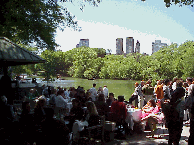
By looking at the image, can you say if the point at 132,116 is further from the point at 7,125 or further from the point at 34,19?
the point at 34,19

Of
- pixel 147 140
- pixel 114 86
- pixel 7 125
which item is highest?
pixel 7 125

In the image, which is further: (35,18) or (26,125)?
(35,18)

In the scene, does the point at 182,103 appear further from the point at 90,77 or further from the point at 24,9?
the point at 90,77

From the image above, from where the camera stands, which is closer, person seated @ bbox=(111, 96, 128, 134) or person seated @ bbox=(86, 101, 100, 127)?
person seated @ bbox=(86, 101, 100, 127)

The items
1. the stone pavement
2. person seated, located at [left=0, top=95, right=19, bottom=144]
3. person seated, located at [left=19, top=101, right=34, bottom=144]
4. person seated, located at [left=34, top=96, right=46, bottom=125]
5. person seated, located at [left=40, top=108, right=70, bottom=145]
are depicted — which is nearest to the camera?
person seated, located at [left=40, top=108, right=70, bottom=145]

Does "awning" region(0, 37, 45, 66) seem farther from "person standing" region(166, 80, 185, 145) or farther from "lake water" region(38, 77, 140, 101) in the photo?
"lake water" region(38, 77, 140, 101)

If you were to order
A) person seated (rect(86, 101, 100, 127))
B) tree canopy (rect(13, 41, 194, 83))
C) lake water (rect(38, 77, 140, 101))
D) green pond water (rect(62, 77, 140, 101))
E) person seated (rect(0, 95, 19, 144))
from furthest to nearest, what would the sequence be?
lake water (rect(38, 77, 140, 101))
green pond water (rect(62, 77, 140, 101))
tree canopy (rect(13, 41, 194, 83))
person seated (rect(86, 101, 100, 127))
person seated (rect(0, 95, 19, 144))

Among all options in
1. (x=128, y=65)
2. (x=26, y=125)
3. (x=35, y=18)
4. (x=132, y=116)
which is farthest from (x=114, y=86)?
(x=26, y=125)

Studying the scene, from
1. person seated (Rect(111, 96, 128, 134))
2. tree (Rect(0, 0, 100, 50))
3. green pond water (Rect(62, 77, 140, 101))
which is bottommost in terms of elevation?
green pond water (Rect(62, 77, 140, 101))

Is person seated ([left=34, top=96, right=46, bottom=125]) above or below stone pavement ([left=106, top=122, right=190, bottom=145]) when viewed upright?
above

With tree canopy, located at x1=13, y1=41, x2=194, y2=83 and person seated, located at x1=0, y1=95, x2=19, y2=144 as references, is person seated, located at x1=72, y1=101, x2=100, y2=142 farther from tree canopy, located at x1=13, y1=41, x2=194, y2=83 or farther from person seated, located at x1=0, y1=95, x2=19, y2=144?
tree canopy, located at x1=13, y1=41, x2=194, y2=83

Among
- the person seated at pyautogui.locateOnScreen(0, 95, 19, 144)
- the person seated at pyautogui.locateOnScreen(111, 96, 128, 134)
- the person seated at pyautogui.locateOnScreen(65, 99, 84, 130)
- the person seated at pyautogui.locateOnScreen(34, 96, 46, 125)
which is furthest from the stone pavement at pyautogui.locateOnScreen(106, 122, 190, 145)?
the person seated at pyautogui.locateOnScreen(0, 95, 19, 144)

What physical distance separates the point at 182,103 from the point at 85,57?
8125cm

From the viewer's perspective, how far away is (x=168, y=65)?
33.0m
